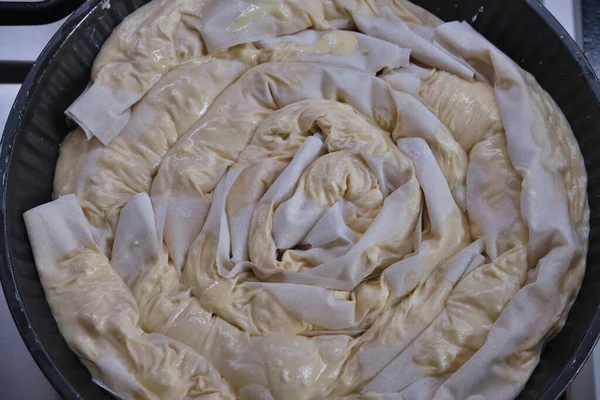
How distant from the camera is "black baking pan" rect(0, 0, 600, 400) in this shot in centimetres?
95

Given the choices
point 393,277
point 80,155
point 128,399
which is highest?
point 393,277

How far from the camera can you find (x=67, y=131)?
3.97 feet

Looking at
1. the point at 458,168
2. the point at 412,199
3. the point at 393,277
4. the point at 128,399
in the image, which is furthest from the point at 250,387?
the point at 458,168

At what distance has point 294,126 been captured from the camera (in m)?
1.19

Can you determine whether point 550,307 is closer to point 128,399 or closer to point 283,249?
point 283,249

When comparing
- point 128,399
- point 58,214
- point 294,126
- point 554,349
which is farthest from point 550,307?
point 58,214

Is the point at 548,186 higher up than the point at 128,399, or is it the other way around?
the point at 548,186

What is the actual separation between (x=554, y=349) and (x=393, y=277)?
28 centimetres

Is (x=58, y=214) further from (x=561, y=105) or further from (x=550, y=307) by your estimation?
(x=561, y=105)

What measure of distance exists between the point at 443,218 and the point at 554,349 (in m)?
0.28

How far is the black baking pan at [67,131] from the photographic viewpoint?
3.12ft

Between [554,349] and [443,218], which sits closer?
[554,349]

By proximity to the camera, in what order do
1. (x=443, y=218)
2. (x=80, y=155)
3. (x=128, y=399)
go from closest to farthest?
1. (x=128, y=399)
2. (x=443, y=218)
3. (x=80, y=155)

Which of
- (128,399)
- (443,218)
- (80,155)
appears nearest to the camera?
(128,399)
